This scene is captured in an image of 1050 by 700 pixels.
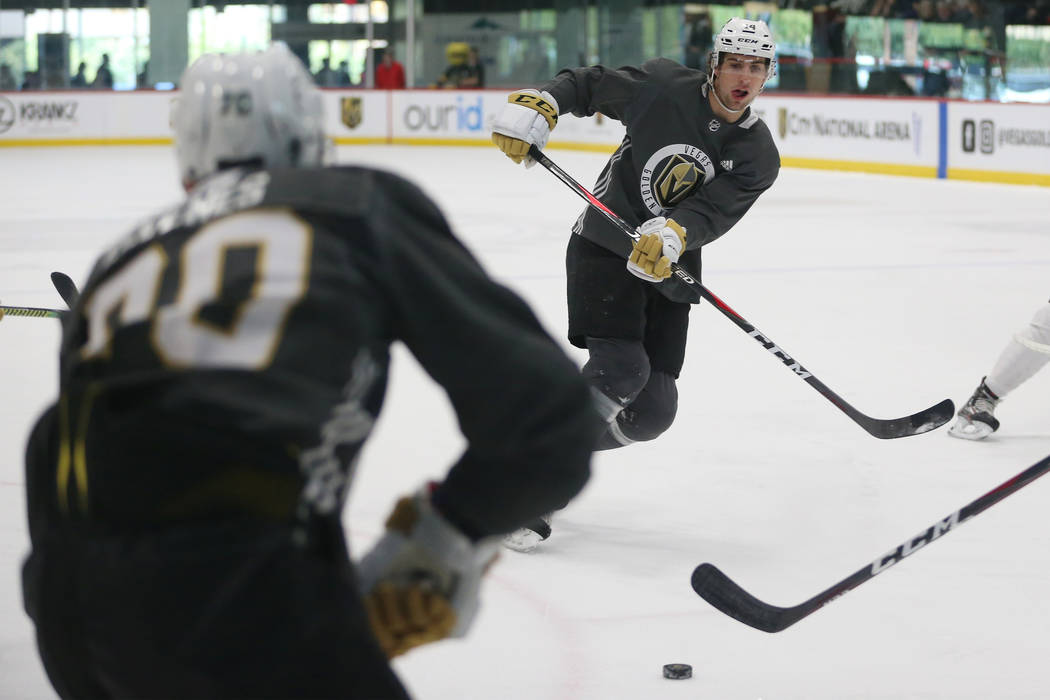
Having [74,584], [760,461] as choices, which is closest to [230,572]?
[74,584]

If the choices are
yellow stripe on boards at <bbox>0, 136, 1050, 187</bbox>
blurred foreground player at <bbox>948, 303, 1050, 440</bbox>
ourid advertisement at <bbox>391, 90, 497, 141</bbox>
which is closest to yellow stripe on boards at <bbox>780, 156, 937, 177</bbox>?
yellow stripe on boards at <bbox>0, 136, 1050, 187</bbox>

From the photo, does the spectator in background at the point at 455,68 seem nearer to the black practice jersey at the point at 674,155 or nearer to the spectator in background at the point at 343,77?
the spectator in background at the point at 343,77

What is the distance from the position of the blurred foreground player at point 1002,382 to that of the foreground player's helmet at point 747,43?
1.21 metres

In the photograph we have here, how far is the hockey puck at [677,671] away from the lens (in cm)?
239

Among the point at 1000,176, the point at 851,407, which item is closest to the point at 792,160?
the point at 1000,176

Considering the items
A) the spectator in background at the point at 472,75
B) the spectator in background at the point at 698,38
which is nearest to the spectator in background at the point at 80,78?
the spectator in background at the point at 472,75

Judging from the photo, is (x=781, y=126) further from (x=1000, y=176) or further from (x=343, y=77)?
(x=343, y=77)

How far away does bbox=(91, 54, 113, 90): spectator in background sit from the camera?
15.9 metres

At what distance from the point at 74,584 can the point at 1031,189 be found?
10.0 metres

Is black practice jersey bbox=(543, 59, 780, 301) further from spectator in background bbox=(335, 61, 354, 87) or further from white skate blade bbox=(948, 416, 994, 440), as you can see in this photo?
spectator in background bbox=(335, 61, 354, 87)

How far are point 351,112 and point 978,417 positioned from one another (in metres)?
12.4

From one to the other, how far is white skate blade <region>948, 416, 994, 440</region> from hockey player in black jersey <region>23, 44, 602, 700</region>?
3.10 metres

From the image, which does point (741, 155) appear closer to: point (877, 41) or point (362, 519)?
point (362, 519)

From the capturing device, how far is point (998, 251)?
296 inches
